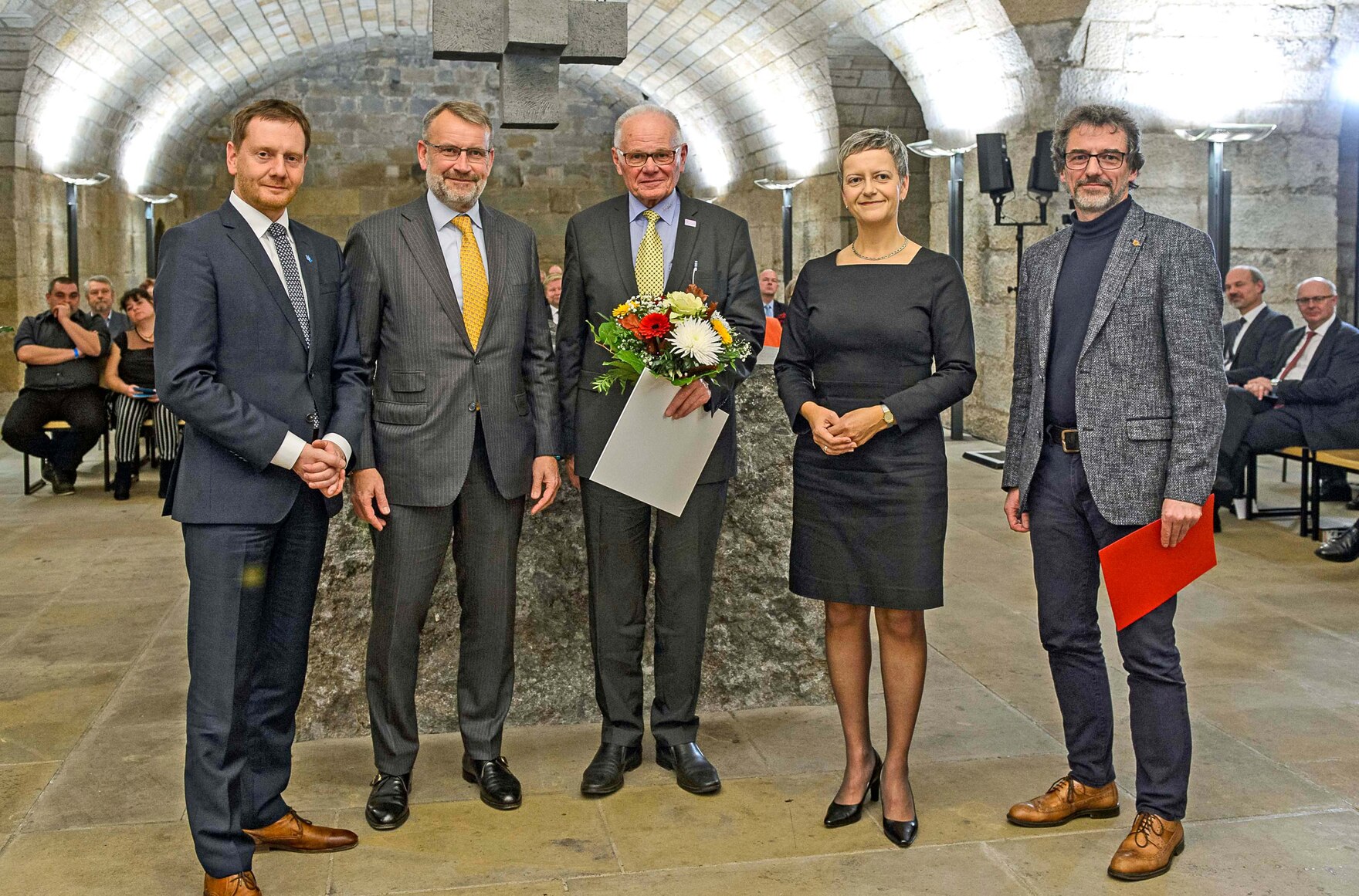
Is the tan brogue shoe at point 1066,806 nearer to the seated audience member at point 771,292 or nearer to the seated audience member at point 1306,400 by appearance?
the seated audience member at point 1306,400

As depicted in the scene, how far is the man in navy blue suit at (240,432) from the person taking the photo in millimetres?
2445

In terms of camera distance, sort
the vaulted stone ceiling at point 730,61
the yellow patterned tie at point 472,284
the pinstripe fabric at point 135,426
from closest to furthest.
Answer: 1. the yellow patterned tie at point 472,284
2. the pinstripe fabric at point 135,426
3. the vaulted stone ceiling at point 730,61

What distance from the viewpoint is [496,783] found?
3107 millimetres

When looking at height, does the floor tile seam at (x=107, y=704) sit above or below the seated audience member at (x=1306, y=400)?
below

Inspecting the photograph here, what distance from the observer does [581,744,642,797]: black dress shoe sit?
3.14 meters

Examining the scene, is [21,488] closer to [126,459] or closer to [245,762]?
[126,459]

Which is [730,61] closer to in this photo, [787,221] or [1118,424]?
[787,221]

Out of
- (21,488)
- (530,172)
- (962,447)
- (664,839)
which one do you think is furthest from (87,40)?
(664,839)

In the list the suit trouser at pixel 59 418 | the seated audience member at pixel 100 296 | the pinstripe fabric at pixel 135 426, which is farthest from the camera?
the seated audience member at pixel 100 296

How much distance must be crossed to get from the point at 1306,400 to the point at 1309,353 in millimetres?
378

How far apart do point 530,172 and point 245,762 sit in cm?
1552

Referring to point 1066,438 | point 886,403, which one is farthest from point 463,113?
point 1066,438

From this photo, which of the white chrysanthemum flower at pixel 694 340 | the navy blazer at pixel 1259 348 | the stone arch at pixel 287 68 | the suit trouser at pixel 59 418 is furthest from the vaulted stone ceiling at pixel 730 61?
the white chrysanthemum flower at pixel 694 340

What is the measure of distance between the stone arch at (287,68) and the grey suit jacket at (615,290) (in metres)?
9.10
